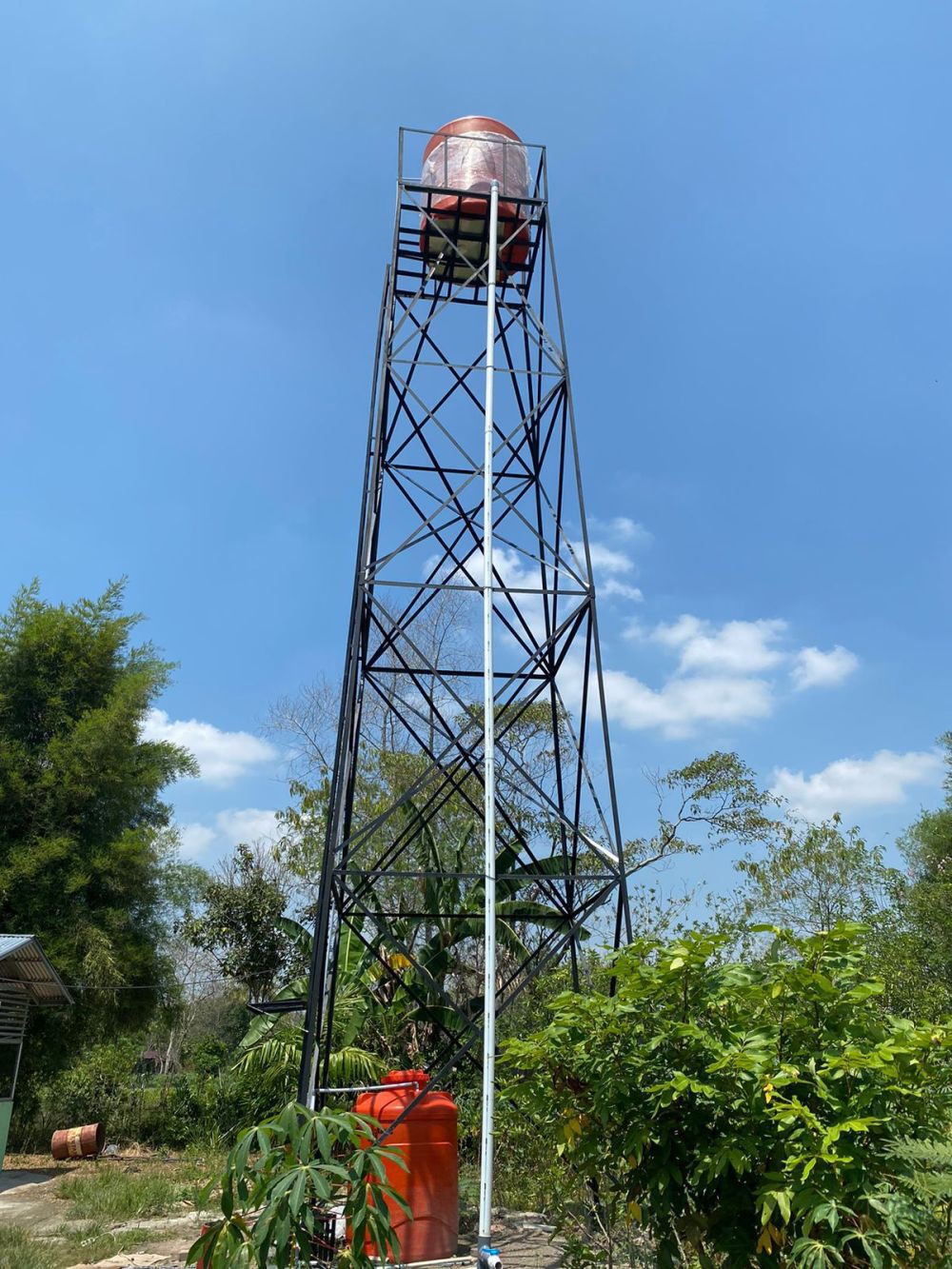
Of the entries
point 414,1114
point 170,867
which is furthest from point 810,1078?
point 170,867

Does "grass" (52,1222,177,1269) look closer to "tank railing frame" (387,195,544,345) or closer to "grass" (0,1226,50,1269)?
"grass" (0,1226,50,1269)

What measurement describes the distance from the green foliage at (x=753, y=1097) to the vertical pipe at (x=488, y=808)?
954mm

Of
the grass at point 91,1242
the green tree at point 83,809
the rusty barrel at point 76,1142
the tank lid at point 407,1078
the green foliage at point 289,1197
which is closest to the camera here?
the green foliage at point 289,1197

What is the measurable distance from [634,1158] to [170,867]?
50.5 feet

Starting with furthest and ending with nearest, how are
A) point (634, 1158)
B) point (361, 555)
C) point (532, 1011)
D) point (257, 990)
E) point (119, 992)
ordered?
point (257, 990), point (119, 992), point (532, 1011), point (361, 555), point (634, 1158)

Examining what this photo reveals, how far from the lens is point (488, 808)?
5359 millimetres

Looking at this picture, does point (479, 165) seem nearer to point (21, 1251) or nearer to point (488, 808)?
point (488, 808)

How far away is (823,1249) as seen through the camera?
9.28 ft

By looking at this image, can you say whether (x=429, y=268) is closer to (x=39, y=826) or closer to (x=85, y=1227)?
(x=85, y=1227)

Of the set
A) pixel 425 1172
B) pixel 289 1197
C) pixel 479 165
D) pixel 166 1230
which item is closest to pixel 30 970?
pixel 166 1230

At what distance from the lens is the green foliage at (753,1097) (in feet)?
9.53

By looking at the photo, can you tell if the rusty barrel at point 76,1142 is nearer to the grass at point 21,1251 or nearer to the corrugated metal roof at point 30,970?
the corrugated metal roof at point 30,970

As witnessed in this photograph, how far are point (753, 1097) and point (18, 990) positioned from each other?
39.7 feet

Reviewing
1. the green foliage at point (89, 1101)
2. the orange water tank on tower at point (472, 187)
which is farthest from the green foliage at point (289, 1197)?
the green foliage at point (89, 1101)
